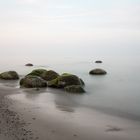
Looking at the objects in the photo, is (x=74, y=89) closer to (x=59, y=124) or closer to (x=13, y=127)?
(x=59, y=124)

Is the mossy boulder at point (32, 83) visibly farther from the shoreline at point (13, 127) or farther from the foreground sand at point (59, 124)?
the shoreline at point (13, 127)

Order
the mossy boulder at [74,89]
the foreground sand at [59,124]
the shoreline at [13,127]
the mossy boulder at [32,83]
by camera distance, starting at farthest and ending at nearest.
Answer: the mossy boulder at [32,83] → the mossy boulder at [74,89] → the foreground sand at [59,124] → the shoreline at [13,127]

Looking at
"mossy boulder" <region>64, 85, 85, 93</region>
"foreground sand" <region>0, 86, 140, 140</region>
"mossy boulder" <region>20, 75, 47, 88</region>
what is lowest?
"foreground sand" <region>0, 86, 140, 140</region>

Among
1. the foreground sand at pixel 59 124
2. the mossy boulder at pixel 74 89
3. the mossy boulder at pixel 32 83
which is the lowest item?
the foreground sand at pixel 59 124

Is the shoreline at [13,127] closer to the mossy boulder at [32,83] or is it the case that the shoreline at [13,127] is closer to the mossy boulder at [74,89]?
the mossy boulder at [74,89]

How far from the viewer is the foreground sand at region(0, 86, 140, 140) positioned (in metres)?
13.8

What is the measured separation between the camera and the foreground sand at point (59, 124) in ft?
45.2

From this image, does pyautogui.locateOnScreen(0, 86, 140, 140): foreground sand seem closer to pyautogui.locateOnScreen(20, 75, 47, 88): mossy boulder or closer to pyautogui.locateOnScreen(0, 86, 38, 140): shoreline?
pyautogui.locateOnScreen(0, 86, 38, 140): shoreline

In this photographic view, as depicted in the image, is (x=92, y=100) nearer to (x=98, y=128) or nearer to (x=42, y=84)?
(x=42, y=84)

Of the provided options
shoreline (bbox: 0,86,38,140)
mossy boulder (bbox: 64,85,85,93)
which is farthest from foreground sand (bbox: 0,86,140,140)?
mossy boulder (bbox: 64,85,85,93)

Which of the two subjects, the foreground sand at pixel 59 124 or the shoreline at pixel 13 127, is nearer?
the shoreline at pixel 13 127

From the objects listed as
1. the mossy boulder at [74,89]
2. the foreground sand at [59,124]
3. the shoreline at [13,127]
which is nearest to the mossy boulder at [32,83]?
the mossy boulder at [74,89]

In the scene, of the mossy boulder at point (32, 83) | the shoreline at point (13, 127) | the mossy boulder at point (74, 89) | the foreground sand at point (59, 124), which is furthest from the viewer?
the mossy boulder at point (32, 83)

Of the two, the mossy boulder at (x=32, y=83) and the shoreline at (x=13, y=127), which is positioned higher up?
the mossy boulder at (x=32, y=83)
